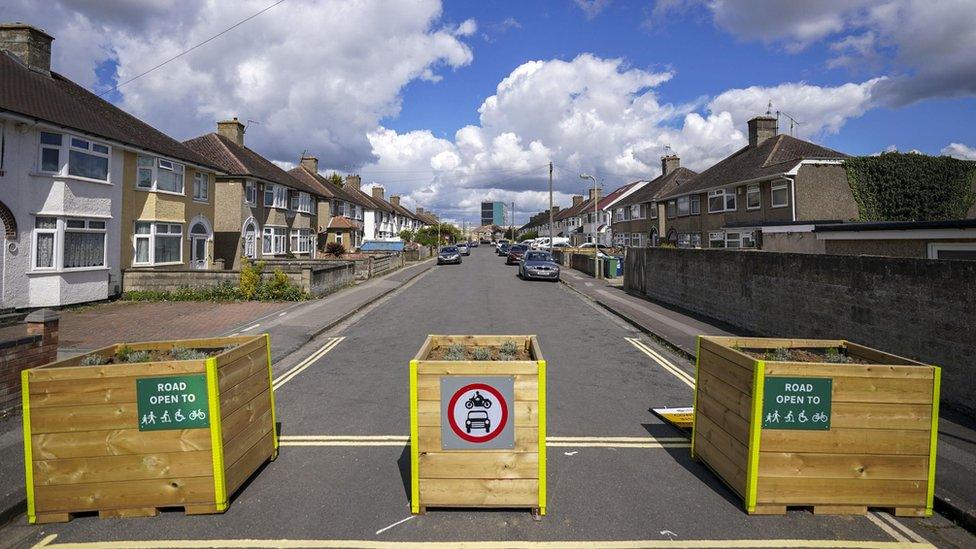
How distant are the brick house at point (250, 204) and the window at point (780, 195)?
27.1 m

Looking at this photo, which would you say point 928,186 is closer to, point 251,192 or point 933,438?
point 933,438

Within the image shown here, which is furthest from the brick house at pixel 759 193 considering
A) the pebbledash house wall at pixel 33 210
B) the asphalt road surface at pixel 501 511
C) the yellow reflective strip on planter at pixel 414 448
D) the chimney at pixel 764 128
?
the pebbledash house wall at pixel 33 210

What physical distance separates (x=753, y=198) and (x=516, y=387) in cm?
2917

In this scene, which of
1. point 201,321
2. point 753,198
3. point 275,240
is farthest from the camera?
point 275,240

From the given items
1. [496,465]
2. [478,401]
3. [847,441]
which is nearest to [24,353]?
[478,401]

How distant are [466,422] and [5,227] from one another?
16324mm

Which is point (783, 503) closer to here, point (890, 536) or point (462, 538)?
point (890, 536)

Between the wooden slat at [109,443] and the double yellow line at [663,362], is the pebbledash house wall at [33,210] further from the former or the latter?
the double yellow line at [663,362]

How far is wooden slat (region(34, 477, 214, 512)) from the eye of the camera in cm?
414

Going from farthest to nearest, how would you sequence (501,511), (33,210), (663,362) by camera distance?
1. (33,210)
2. (663,362)
3. (501,511)

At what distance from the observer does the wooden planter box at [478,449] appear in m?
4.13

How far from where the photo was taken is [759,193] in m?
28.3

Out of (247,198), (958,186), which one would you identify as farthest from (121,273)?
(958,186)

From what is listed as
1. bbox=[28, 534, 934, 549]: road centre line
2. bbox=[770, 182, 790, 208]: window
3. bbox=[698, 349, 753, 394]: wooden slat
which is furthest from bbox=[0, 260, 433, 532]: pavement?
bbox=[770, 182, 790, 208]: window
